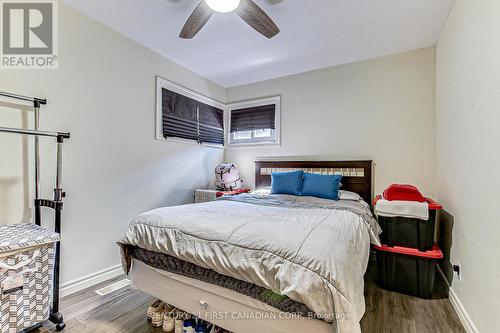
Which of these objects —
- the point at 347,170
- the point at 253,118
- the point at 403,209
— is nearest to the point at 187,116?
the point at 253,118

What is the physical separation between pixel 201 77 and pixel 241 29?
4.69 feet

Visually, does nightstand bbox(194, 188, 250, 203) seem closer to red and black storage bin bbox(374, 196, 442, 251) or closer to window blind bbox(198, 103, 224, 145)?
window blind bbox(198, 103, 224, 145)

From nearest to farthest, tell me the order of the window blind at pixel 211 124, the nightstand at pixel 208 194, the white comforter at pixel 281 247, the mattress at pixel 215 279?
1. the white comforter at pixel 281 247
2. the mattress at pixel 215 279
3. the nightstand at pixel 208 194
4. the window blind at pixel 211 124

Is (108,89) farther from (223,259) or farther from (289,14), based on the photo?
(223,259)

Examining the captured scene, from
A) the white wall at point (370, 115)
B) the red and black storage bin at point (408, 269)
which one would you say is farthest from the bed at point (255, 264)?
the white wall at point (370, 115)

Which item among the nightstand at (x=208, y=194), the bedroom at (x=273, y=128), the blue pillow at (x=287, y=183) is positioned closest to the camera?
the bedroom at (x=273, y=128)

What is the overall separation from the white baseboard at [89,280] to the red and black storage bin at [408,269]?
272 centimetres

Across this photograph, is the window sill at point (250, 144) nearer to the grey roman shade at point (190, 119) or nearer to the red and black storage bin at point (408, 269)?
the grey roman shade at point (190, 119)

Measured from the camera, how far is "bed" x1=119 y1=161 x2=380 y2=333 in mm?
1075

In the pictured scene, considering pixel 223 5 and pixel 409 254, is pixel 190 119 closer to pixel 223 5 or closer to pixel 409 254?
pixel 223 5

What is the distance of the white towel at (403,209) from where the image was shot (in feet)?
6.74

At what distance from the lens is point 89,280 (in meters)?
2.28

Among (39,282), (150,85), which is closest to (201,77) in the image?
(150,85)

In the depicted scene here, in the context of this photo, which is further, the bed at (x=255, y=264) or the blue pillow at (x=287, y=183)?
the blue pillow at (x=287, y=183)
